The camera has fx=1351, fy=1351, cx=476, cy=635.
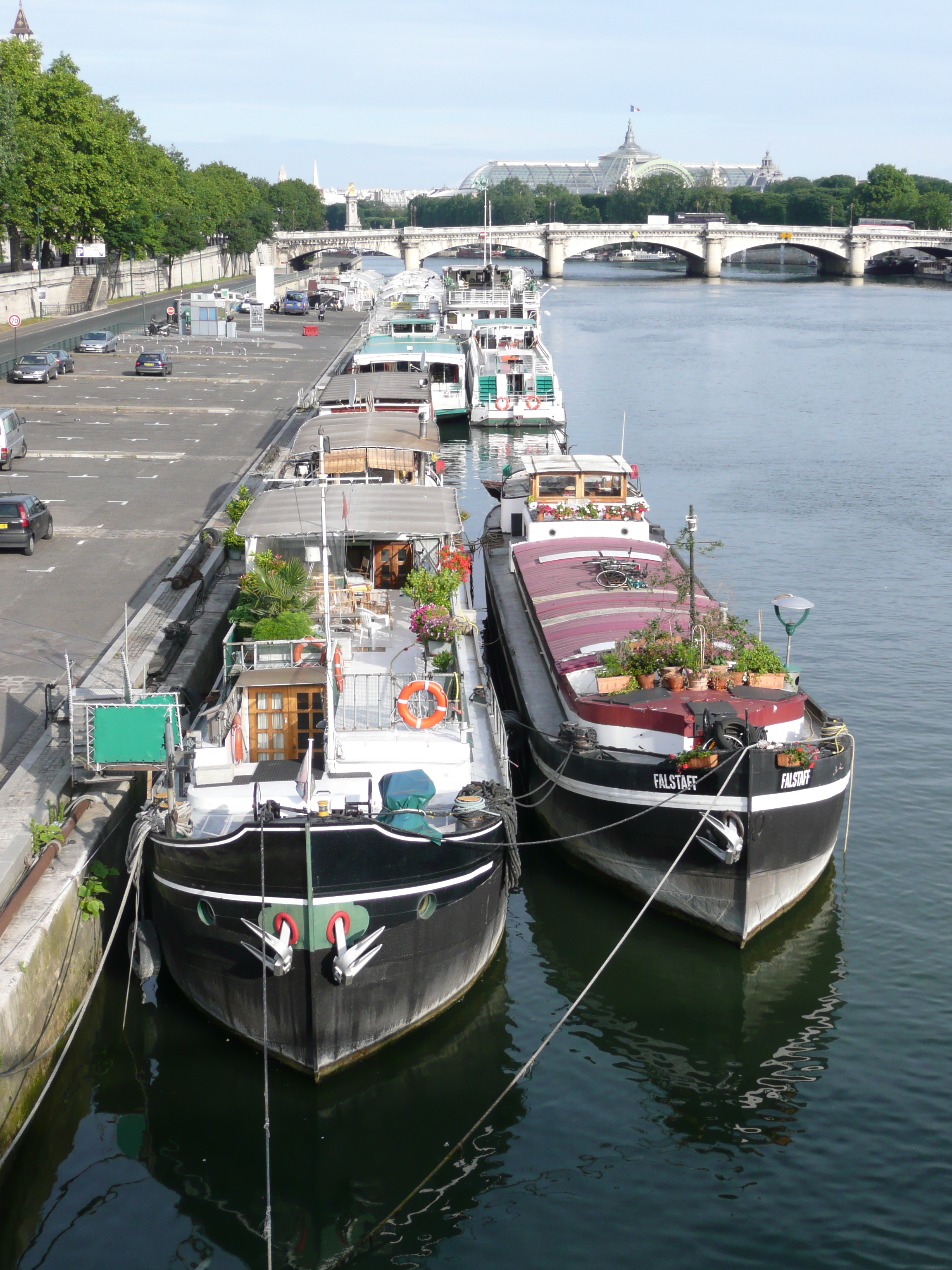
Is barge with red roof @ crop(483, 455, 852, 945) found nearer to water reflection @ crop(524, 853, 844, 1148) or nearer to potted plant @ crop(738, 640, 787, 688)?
potted plant @ crop(738, 640, 787, 688)

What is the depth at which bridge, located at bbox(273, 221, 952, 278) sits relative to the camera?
176 metres

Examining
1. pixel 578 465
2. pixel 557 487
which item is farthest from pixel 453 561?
pixel 578 465

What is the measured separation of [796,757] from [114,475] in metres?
33.9

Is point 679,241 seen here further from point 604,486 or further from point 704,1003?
point 704,1003

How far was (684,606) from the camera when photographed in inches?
985

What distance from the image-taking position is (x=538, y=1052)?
17.1m

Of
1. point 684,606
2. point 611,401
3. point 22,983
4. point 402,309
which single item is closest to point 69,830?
point 22,983

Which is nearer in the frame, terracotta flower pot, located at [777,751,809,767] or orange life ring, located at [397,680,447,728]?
terracotta flower pot, located at [777,751,809,767]

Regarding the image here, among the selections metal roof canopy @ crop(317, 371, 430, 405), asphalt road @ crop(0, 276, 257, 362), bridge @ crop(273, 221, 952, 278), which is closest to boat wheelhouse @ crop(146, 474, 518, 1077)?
metal roof canopy @ crop(317, 371, 430, 405)

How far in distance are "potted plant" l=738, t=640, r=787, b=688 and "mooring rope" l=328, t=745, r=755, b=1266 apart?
8.43ft

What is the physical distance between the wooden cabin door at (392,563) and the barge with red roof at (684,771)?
115 inches

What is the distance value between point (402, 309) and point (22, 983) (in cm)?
8029

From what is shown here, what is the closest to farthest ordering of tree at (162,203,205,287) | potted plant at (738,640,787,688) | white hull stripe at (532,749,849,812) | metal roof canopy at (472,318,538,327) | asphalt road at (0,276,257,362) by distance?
white hull stripe at (532,749,849,812), potted plant at (738,640,787,688), metal roof canopy at (472,318,538,327), asphalt road at (0,276,257,362), tree at (162,203,205,287)

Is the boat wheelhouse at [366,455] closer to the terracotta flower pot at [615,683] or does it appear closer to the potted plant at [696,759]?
the terracotta flower pot at [615,683]
